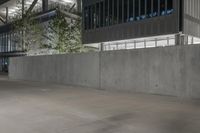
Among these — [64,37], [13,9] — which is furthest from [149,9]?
[13,9]

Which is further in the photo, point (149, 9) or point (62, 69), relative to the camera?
point (149, 9)

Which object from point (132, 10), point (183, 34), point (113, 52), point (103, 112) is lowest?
point (103, 112)

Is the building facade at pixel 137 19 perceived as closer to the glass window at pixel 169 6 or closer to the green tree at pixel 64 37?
the glass window at pixel 169 6

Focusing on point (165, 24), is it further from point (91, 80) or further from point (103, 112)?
point (103, 112)

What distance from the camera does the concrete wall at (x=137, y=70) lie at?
41.7 ft

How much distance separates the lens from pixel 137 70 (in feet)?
49.8

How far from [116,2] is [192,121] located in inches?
876

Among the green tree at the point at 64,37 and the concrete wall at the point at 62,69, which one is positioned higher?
the green tree at the point at 64,37

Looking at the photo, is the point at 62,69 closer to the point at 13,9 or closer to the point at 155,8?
the point at 155,8

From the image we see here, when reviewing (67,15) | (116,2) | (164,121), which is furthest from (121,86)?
(67,15)

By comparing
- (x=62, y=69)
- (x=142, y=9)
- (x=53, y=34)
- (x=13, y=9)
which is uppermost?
(x=13, y=9)

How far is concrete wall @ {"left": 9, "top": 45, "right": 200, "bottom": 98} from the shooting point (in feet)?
41.7

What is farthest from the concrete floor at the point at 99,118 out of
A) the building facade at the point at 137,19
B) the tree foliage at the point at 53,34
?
the tree foliage at the point at 53,34

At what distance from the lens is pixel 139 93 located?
48.8 feet
